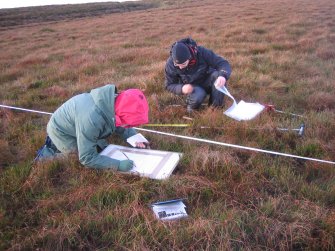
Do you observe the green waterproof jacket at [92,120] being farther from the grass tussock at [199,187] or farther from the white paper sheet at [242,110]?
the white paper sheet at [242,110]

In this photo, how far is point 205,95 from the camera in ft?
18.2

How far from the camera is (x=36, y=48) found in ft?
48.9

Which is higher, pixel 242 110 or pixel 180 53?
pixel 180 53

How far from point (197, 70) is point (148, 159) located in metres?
2.21

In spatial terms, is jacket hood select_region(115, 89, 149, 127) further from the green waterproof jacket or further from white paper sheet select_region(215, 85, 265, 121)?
white paper sheet select_region(215, 85, 265, 121)

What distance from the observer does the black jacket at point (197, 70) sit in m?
5.57

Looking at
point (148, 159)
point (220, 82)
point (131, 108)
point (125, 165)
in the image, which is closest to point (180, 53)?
point (220, 82)

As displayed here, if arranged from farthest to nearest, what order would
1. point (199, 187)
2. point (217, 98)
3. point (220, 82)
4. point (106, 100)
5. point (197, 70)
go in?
point (197, 70) < point (217, 98) < point (220, 82) < point (106, 100) < point (199, 187)

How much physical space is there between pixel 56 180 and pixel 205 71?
3.08m

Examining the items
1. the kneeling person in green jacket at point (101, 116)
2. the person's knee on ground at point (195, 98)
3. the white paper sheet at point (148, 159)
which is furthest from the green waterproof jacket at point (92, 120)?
the person's knee on ground at point (195, 98)

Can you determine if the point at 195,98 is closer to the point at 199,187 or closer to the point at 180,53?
the point at 180,53

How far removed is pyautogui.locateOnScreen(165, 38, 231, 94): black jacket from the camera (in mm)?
5566

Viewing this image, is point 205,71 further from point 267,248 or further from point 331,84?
point 267,248

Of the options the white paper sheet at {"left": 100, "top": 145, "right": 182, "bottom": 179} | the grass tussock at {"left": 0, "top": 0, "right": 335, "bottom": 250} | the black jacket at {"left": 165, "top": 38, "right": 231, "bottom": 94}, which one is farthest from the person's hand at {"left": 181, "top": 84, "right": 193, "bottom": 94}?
the white paper sheet at {"left": 100, "top": 145, "right": 182, "bottom": 179}
